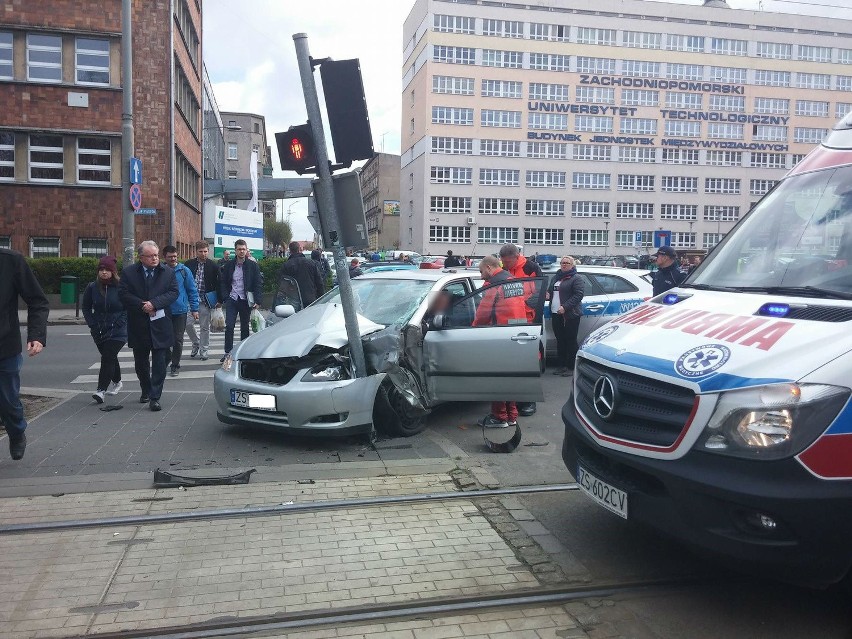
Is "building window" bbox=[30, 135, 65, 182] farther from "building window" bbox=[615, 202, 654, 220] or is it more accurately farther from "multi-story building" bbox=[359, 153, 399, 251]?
"multi-story building" bbox=[359, 153, 399, 251]

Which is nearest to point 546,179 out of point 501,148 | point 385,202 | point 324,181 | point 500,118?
point 501,148

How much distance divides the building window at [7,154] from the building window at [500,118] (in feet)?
185

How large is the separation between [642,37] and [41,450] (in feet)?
269

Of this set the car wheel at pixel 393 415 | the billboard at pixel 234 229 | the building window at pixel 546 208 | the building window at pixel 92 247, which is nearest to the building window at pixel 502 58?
the building window at pixel 546 208

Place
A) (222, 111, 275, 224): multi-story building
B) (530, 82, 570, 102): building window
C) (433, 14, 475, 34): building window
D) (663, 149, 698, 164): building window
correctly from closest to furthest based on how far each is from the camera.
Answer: (433, 14, 475, 34): building window, (530, 82, 570, 102): building window, (663, 149, 698, 164): building window, (222, 111, 275, 224): multi-story building

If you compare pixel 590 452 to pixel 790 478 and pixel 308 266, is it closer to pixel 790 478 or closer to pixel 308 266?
pixel 790 478

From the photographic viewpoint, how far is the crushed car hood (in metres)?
6.91

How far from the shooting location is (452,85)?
7438 cm

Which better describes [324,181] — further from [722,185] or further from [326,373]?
[722,185]

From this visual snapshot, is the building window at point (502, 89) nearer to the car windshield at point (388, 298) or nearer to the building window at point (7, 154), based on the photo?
the building window at point (7, 154)

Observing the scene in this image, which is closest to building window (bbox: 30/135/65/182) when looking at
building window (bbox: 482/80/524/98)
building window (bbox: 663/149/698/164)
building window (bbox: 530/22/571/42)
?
building window (bbox: 482/80/524/98)

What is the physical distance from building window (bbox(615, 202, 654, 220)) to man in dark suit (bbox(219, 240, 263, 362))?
2823 inches

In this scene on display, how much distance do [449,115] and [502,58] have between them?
800 cm

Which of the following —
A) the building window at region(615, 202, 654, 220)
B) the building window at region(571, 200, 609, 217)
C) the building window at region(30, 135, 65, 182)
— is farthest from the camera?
the building window at region(615, 202, 654, 220)
